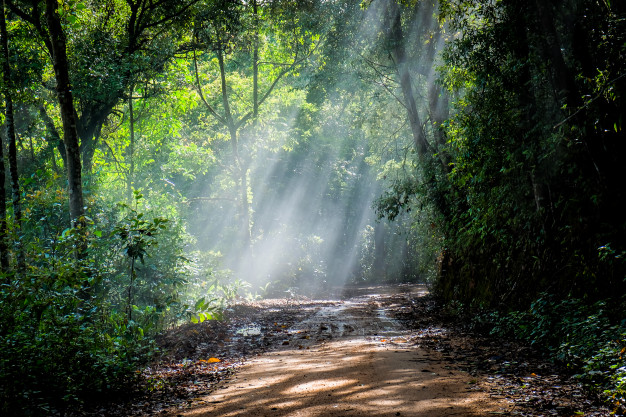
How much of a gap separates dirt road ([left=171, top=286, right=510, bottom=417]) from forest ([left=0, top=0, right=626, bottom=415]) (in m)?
1.32

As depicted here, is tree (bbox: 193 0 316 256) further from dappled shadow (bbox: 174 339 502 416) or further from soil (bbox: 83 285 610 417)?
dappled shadow (bbox: 174 339 502 416)

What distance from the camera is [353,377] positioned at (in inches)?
235

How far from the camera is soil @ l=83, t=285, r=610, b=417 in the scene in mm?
4715

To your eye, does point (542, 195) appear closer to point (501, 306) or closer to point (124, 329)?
point (501, 306)

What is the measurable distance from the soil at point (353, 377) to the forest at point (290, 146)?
52 cm

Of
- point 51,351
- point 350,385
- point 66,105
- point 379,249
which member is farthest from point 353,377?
point 379,249

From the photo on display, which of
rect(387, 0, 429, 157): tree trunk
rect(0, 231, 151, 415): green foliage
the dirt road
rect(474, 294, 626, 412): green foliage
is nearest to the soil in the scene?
the dirt road

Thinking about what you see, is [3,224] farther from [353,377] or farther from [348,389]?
[348,389]

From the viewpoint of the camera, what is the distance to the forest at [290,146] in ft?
21.1

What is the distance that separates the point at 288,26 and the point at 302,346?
15.8 m

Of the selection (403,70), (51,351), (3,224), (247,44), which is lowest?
(51,351)

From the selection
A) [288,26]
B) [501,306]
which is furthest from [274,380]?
[288,26]

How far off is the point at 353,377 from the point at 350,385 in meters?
0.40

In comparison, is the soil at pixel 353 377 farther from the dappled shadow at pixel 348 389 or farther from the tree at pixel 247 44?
the tree at pixel 247 44
